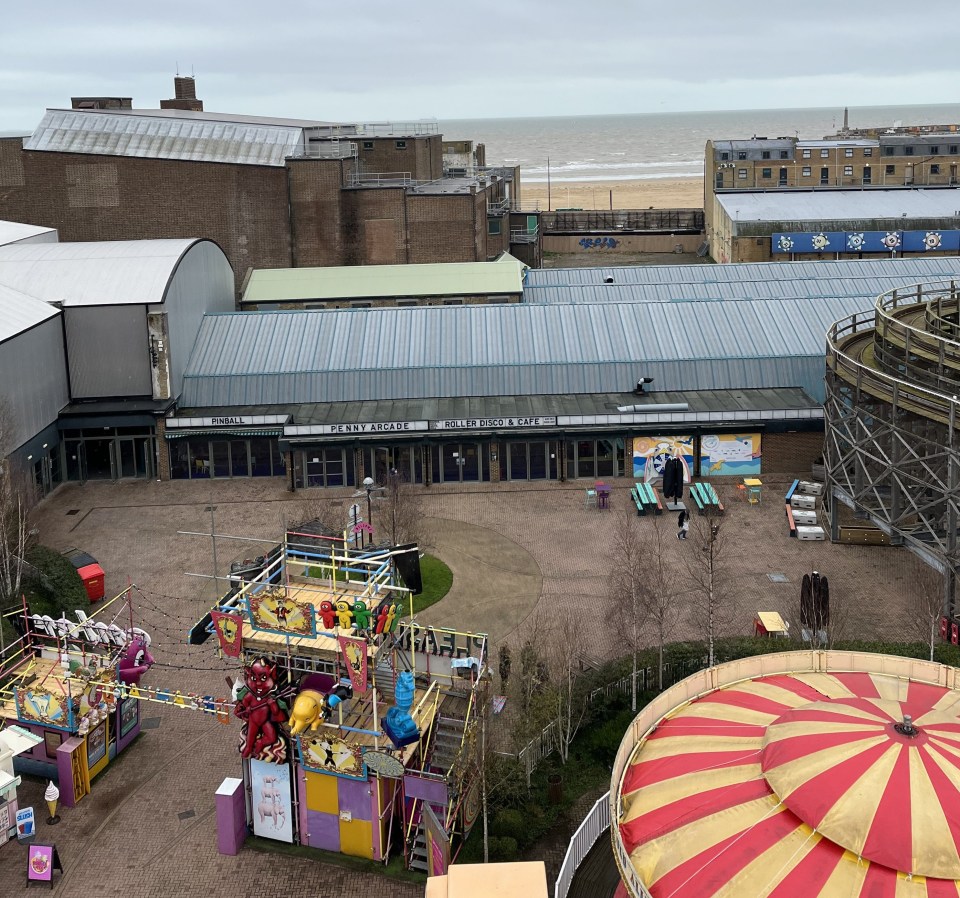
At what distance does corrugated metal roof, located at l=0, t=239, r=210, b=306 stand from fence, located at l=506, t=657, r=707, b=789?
32.7 m

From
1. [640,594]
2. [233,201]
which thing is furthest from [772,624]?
[233,201]

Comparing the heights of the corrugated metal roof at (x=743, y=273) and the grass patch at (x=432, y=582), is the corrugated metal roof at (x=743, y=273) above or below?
above

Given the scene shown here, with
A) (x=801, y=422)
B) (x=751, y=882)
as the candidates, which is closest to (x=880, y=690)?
(x=751, y=882)

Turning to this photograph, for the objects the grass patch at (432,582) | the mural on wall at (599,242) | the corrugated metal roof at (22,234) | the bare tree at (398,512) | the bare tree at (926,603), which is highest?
the corrugated metal roof at (22,234)

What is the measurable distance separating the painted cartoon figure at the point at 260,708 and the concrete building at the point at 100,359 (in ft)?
98.5

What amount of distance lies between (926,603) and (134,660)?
25.2m

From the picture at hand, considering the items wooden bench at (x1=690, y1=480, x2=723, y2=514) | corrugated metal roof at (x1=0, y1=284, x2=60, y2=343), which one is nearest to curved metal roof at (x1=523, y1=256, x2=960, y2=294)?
wooden bench at (x1=690, y1=480, x2=723, y2=514)

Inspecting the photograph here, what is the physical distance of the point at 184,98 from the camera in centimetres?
11306

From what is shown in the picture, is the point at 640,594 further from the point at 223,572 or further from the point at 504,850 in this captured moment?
the point at 223,572

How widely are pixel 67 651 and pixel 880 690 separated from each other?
21.0 metres

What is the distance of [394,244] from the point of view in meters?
83.0

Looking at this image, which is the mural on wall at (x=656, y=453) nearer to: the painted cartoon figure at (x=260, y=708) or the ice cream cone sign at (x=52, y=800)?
the painted cartoon figure at (x=260, y=708)

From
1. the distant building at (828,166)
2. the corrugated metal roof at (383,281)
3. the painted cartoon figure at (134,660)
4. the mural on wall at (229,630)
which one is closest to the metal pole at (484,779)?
the mural on wall at (229,630)

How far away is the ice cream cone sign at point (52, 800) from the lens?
1128 inches
